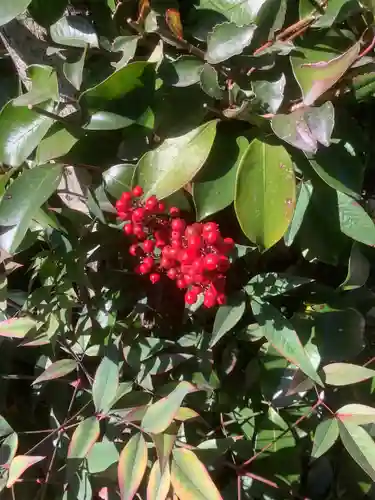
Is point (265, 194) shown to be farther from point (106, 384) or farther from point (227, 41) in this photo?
point (106, 384)

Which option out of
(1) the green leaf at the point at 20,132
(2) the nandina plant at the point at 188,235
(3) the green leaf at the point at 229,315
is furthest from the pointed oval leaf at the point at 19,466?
(1) the green leaf at the point at 20,132

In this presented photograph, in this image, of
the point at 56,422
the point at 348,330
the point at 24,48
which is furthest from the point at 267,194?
the point at 56,422

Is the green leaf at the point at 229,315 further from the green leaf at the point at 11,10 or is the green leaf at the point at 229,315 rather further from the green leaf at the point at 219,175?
the green leaf at the point at 11,10

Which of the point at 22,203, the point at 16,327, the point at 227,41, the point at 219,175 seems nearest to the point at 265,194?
the point at 219,175

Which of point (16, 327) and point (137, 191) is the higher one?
point (137, 191)

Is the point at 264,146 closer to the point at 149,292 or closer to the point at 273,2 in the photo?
the point at 273,2

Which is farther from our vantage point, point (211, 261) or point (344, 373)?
point (344, 373)
